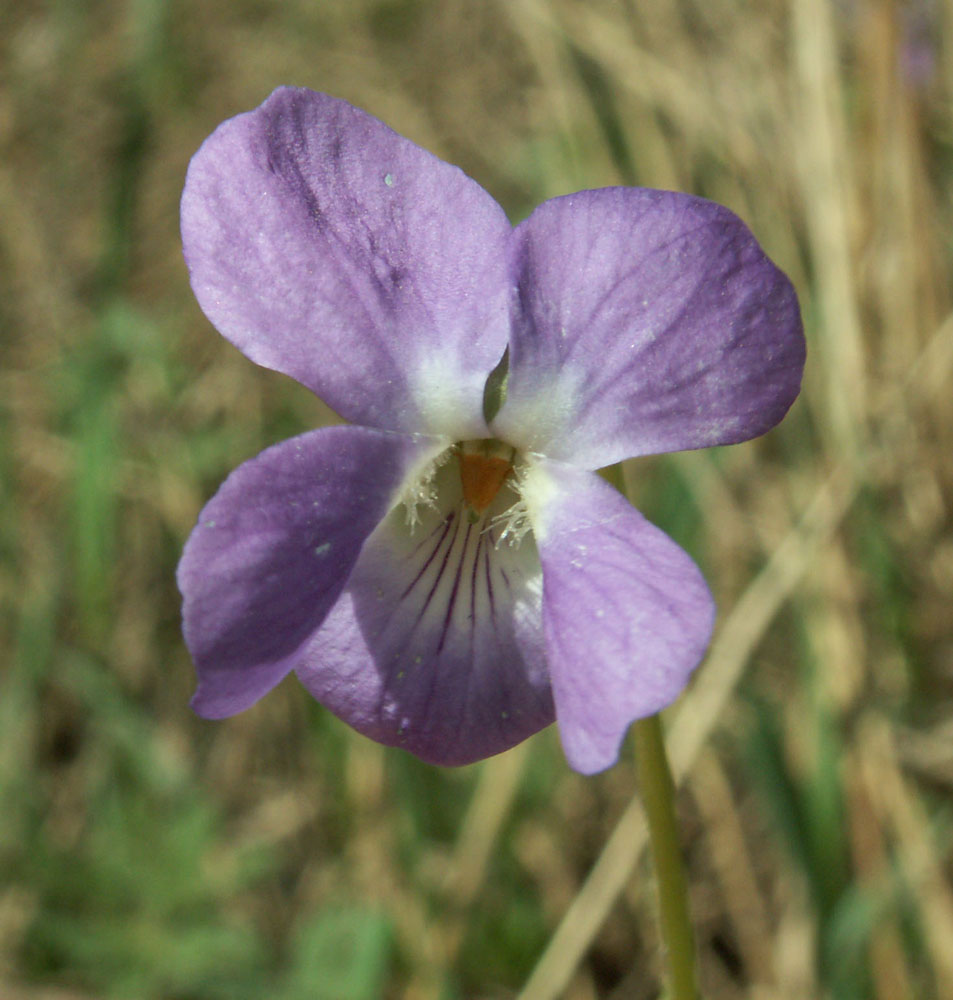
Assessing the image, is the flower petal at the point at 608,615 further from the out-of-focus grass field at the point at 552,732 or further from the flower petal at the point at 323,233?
the out-of-focus grass field at the point at 552,732

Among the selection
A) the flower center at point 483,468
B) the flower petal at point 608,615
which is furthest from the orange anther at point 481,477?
the flower petal at point 608,615

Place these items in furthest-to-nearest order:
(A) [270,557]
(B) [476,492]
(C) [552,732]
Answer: (C) [552,732], (B) [476,492], (A) [270,557]

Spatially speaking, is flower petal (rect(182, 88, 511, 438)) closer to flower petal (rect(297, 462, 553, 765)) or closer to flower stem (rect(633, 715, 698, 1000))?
flower petal (rect(297, 462, 553, 765))

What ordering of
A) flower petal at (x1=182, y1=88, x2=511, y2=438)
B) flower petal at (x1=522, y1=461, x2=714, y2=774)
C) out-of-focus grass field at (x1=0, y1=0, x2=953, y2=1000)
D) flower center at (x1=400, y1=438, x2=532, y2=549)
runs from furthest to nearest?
out-of-focus grass field at (x1=0, y1=0, x2=953, y2=1000) < flower center at (x1=400, y1=438, x2=532, y2=549) < flower petal at (x1=182, y1=88, x2=511, y2=438) < flower petal at (x1=522, y1=461, x2=714, y2=774)

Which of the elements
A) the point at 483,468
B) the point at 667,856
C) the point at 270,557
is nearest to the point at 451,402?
the point at 483,468

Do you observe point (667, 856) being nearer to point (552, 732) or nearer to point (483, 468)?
point (483, 468)

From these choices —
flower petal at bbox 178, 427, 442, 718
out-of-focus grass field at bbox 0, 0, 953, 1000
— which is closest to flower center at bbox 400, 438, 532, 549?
flower petal at bbox 178, 427, 442, 718

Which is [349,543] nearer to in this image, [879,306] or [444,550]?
[444,550]
